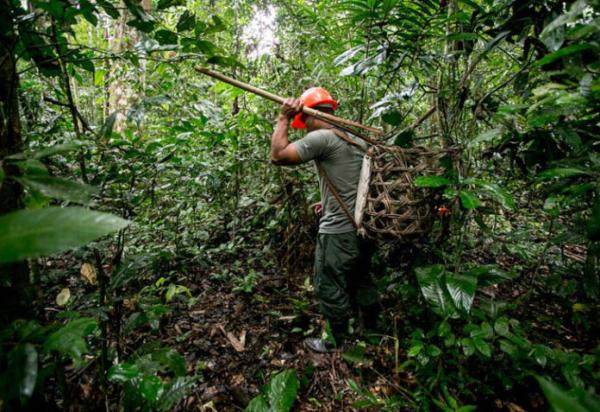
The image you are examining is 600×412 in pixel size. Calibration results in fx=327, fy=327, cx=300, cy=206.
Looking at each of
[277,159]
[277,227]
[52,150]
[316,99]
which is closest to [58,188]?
[52,150]

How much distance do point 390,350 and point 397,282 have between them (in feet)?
1.71

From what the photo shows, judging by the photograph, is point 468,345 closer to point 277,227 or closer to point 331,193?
point 331,193

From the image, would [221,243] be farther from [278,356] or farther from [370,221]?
[370,221]

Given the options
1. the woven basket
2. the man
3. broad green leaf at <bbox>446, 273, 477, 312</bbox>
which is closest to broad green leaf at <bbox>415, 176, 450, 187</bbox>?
the woven basket

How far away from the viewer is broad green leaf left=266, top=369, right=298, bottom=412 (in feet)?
4.95

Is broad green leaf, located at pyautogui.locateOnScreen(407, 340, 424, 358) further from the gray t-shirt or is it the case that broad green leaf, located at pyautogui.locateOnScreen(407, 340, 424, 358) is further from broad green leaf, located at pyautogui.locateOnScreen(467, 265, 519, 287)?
the gray t-shirt

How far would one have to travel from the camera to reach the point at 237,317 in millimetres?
2795

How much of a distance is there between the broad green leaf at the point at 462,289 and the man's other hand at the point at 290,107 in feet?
5.02

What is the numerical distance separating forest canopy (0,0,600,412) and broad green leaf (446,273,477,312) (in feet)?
0.04

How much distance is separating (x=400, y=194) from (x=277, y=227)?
1.71 m

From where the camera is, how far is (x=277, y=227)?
344 cm

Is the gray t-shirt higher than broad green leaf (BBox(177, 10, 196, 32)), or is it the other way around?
broad green leaf (BBox(177, 10, 196, 32))

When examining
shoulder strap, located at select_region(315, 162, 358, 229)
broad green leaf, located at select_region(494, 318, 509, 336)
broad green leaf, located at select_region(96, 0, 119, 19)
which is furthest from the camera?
shoulder strap, located at select_region(315, 162, 358, 229)

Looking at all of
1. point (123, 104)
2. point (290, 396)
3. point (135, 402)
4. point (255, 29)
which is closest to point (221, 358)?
point (290, 396)
